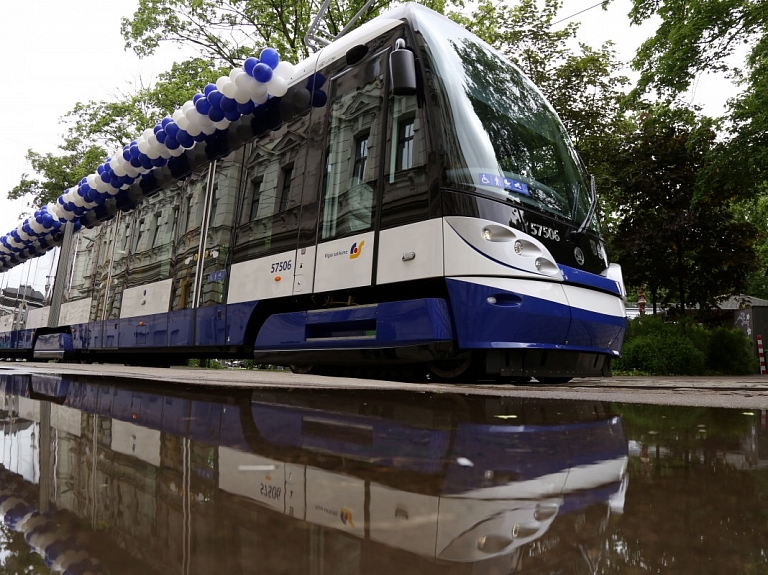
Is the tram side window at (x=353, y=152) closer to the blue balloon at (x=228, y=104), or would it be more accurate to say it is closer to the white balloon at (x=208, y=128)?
the blue balloon at (x=228, y=104)

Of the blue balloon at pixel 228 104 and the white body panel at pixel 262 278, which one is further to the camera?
the blue balloon at pixel 228 104

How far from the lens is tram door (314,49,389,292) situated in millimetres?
5070

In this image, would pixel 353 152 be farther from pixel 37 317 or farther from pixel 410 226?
pixel 37 317

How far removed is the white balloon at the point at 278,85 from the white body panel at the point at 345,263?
6.69ft

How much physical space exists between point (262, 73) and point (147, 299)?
3.84 m

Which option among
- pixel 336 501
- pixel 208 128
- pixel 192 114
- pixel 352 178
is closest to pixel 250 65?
pixel 208 128

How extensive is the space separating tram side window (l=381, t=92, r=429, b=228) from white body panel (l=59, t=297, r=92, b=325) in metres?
7.82

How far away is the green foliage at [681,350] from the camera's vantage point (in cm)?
1272

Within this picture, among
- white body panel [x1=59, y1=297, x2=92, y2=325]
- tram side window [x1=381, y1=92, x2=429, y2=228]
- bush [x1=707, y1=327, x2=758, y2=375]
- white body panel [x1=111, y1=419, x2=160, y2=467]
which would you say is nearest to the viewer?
white body panel [x1=111, y1=419, x2=160, y2=467]

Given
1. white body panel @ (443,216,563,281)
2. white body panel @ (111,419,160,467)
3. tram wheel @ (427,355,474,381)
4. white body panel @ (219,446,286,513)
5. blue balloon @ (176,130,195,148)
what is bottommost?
white body panel @ (111,419,160,467)

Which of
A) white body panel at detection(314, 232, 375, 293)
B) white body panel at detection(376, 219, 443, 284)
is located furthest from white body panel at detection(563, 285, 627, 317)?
white body panel at detection(314, 232, 375, 293)

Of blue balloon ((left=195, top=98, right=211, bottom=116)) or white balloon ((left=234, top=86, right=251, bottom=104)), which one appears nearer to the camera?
white balloon ((left=234, top=86, right=251, bottom=104))

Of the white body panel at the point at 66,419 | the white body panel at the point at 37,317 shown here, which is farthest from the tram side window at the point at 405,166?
the white body panel at the point at 37,317

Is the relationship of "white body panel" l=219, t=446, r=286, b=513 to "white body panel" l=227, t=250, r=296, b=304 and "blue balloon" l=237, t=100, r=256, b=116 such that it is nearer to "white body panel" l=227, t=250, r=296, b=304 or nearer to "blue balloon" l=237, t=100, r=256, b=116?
"white body panel" l=227, t=250, r=296, b=304
